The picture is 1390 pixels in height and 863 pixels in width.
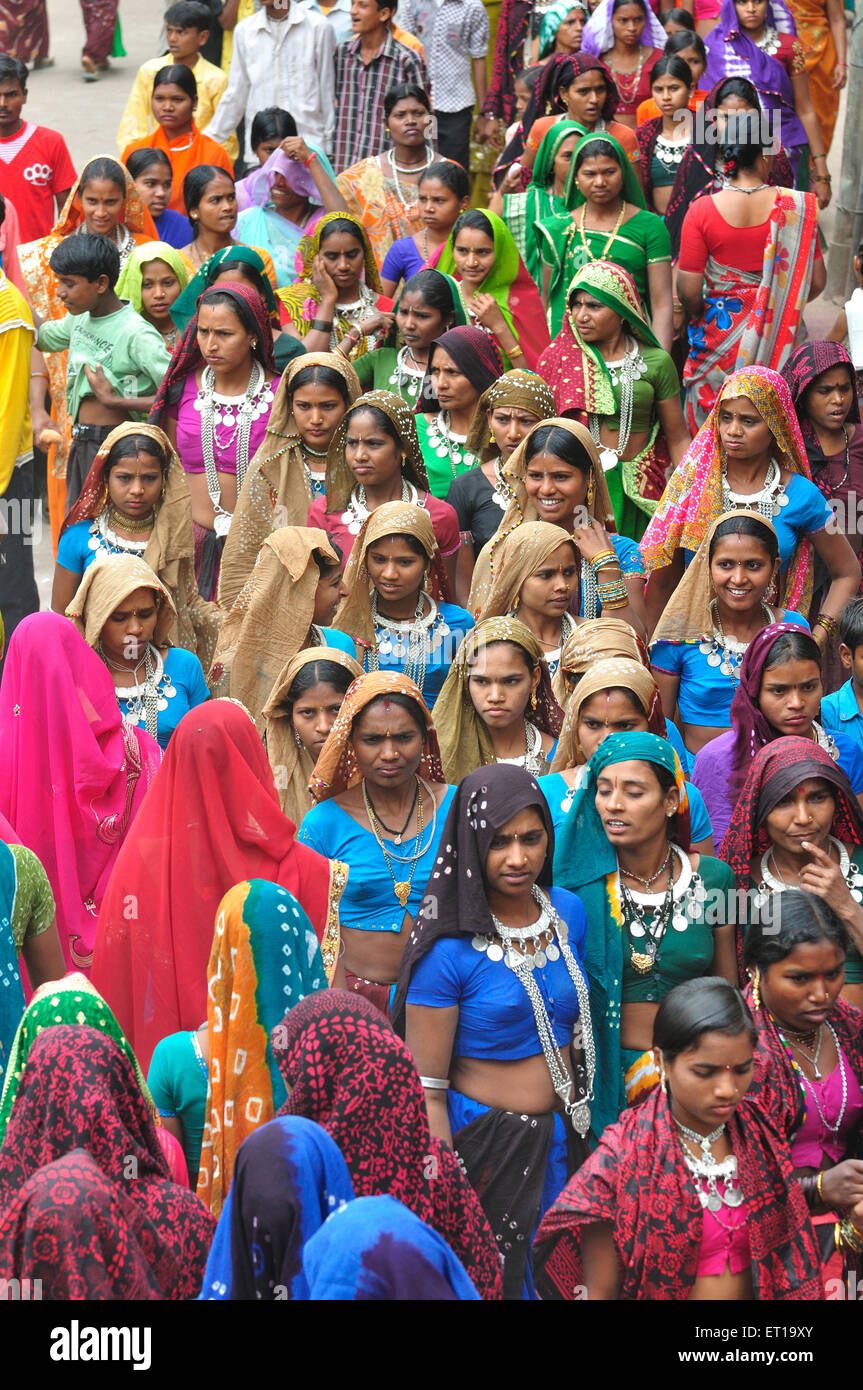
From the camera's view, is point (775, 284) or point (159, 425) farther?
point (775, 284)

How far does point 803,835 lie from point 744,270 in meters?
3.76

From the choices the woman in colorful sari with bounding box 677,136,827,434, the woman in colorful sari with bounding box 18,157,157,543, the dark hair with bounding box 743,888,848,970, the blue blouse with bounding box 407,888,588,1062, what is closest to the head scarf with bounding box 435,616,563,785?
the blue blouse with bounding box 407,888,588,1062

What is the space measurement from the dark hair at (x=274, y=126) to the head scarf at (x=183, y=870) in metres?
5.32

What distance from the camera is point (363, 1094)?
9.68 feet

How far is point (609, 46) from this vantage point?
31.2 ft

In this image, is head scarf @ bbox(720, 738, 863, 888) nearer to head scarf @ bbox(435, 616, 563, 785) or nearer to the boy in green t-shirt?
head scarf @ bbox(435, 616, 563, 785)

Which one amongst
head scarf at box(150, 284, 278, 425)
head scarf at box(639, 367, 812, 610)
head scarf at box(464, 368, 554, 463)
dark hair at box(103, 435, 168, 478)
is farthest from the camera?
head scarf at box(150, 284, 278, 425)

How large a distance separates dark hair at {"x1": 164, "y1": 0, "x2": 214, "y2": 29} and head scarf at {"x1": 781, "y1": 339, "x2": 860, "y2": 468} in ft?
16.1

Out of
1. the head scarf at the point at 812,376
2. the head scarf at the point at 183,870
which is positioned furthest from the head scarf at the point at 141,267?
the head scarf at the point at 183,870

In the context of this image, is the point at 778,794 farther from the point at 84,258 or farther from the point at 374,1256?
the point at 84,258

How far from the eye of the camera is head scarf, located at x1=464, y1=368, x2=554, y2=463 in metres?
6.30

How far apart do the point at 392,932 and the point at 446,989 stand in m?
0.66

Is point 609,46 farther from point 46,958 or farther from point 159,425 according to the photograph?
point 46,958

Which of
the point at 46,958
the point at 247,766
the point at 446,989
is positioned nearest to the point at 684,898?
the point at 446,989
